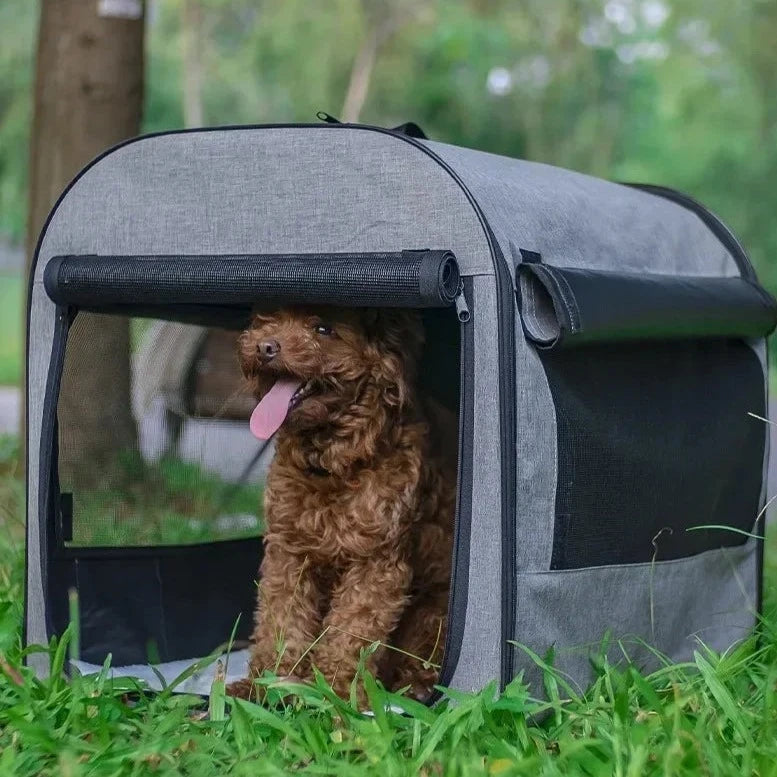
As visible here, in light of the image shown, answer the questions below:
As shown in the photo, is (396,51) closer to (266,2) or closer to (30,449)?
(266,2)

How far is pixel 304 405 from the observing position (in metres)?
3.38

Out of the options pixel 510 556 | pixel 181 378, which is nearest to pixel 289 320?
pixel 510 556

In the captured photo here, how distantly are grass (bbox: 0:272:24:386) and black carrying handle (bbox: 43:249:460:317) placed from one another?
14.0 metres

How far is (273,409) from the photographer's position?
10.9 ft

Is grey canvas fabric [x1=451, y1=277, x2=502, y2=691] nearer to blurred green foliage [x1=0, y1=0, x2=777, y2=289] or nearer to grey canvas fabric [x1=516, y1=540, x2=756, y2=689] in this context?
grey canvas fabric [x1=516, y1=540, x2=756, y2=689]

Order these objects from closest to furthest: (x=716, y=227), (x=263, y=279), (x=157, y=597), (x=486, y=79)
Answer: (x=263, y=279), (x=157, y=597), (x=716, y=227), (x=486, y=79)

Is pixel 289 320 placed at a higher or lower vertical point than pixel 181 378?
higher

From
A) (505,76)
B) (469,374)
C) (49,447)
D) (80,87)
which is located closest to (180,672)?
(49,447)

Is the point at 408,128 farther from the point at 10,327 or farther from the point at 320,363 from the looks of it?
the point at 10,327

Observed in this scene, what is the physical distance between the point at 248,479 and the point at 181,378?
1.49 ft

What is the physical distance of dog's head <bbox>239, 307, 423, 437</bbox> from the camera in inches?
130

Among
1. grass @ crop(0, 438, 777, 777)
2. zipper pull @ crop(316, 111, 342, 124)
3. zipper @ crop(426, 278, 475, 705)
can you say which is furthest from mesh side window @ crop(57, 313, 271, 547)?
zipper @ crop(426, 278, 475, 705)

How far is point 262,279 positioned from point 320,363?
32cm

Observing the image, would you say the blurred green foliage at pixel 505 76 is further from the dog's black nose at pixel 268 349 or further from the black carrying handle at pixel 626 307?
the dog's black nose at pixel 268 349
